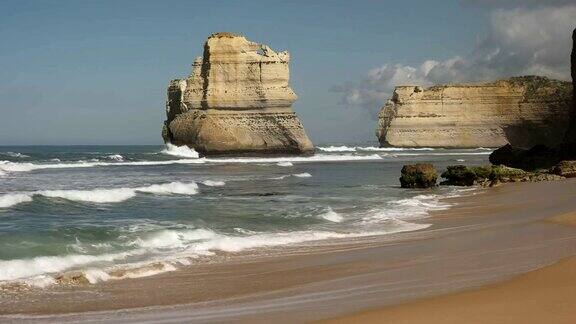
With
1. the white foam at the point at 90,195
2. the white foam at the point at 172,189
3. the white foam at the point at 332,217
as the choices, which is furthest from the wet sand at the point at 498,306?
the white foam at the point at 172,189

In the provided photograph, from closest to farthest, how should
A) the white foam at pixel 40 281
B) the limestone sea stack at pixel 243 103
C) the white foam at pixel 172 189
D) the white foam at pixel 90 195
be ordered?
the white foam at pixel 40 281, the white foam at pixel 90 195, the white foam at pixel 172 189, the limestone sea stack at pixel 243 103

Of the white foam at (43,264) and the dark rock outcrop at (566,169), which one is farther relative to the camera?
the dark rock outcrop at (566,169)

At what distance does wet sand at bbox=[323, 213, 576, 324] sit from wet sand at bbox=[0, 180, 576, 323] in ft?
0.67

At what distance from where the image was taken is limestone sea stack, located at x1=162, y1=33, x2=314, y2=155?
208ft

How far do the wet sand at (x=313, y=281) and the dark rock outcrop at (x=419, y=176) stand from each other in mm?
14169

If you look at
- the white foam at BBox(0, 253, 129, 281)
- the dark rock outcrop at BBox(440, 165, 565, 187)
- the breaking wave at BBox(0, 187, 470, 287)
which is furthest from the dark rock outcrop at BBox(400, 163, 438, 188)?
the white foam at BBox(0, 253, 129, 281)

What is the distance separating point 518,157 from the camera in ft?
116

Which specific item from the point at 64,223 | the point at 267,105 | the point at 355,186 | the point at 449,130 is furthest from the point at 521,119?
the point at 64,223

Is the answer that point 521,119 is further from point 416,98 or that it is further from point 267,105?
point 267,105

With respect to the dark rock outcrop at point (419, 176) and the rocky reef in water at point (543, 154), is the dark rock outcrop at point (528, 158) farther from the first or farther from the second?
the dark rock outcrop at point (419, 176)

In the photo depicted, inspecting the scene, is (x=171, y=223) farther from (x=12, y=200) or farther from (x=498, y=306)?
(x=498, y=306)

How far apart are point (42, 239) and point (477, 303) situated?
27.0ft

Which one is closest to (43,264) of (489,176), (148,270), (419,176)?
(148,270)

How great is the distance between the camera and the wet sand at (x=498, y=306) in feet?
15.7
